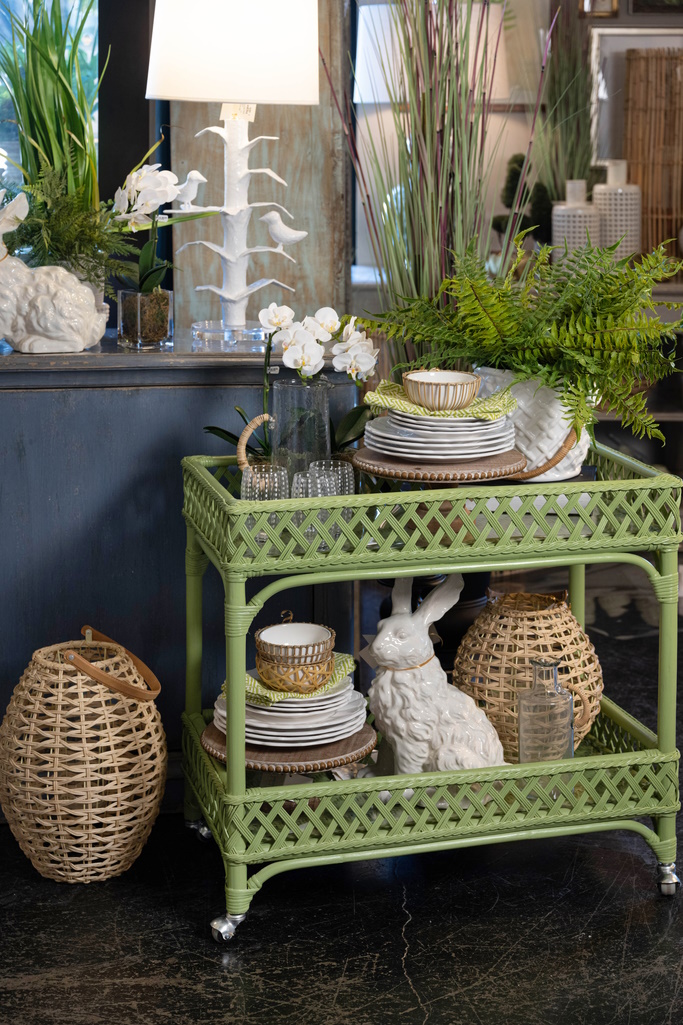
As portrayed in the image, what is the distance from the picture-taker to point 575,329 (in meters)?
2.07

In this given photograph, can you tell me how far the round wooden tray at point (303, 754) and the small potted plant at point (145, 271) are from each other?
783 mm

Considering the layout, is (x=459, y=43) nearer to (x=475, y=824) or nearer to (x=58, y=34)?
(x=58, y=34)

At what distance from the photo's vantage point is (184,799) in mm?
2418

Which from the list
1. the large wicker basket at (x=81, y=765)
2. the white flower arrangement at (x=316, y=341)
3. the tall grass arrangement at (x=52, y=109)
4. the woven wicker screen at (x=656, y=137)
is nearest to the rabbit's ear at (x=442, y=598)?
the white flower arrangement at (x=316, y=341)

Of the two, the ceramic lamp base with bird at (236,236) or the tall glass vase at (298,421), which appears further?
the ceramic lamp base with bird at (236,236)

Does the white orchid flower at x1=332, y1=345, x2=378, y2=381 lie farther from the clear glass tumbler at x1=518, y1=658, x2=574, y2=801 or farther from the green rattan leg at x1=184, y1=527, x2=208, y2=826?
the clear glass tumbler at x1=518, y1=658, x2=574, y2=801

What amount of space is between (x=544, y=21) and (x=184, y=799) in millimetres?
3282

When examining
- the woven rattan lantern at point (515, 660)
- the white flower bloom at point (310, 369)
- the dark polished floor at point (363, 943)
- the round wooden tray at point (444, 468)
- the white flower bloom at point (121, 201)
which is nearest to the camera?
the dark polished floor at point (363, 943)

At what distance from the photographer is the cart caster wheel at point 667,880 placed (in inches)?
85.4

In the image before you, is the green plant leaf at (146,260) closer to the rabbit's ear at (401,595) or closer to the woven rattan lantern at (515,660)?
the rabbit's ear at (401,595)

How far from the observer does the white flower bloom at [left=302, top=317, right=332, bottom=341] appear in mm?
2104

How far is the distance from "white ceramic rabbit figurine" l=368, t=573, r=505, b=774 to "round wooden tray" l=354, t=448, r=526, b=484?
22cm

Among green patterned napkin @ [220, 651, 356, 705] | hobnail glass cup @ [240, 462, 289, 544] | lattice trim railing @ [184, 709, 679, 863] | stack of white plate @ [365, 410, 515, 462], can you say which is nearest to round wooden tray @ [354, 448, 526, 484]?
stack of white plate @ [365, 410, 515, 462]

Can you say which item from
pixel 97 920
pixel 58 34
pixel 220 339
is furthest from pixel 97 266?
pixel 97 920
